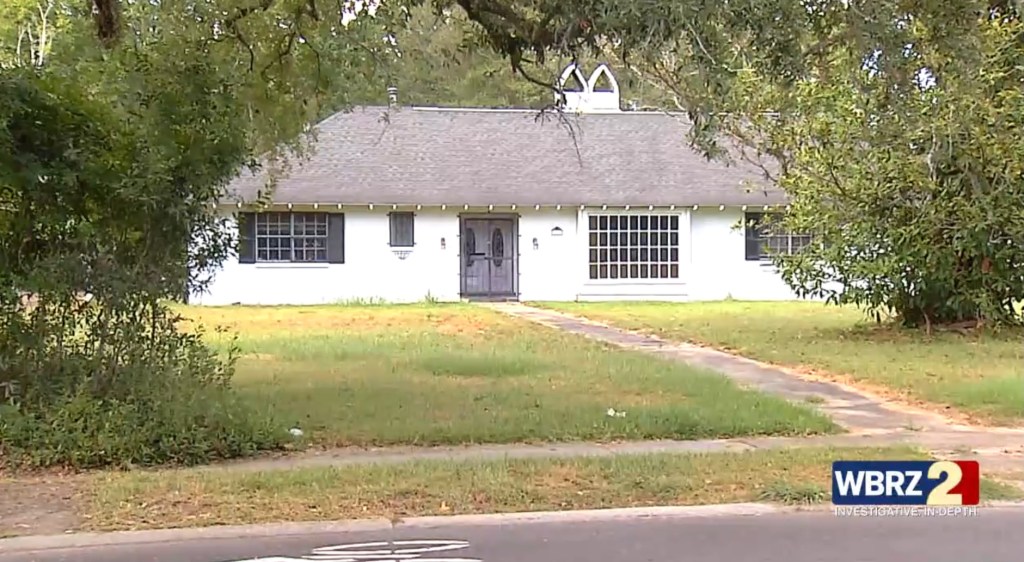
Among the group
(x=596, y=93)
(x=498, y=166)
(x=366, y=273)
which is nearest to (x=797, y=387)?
(x=366, y=273)

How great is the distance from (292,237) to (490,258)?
498cm

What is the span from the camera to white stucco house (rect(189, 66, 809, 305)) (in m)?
27.7

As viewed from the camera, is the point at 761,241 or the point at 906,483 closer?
the point at 906,483

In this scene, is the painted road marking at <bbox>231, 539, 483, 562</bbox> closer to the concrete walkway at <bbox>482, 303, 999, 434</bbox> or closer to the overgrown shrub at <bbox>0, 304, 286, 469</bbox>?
the overgrown shrub at <bbox>0, 304, 286, 469</bbox>

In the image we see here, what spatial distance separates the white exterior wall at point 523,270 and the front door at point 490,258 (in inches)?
12.4

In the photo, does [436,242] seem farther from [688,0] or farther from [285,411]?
[688,0]

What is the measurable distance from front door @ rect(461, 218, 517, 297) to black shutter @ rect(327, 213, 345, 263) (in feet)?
10.4

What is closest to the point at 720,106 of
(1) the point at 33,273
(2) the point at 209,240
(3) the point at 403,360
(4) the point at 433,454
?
(4) the point at 433,454

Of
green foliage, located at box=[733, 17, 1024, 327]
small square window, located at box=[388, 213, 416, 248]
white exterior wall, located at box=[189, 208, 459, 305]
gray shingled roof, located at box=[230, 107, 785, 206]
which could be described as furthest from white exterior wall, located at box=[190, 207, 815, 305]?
green foliage, located at box=[733, 17, 1024, 327]

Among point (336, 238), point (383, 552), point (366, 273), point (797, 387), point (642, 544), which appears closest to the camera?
point (383, 552)

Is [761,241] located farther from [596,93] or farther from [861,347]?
[861,347]

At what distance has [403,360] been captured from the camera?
1532 cm

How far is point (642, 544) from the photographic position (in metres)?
6.76

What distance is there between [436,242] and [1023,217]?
47.3ft
